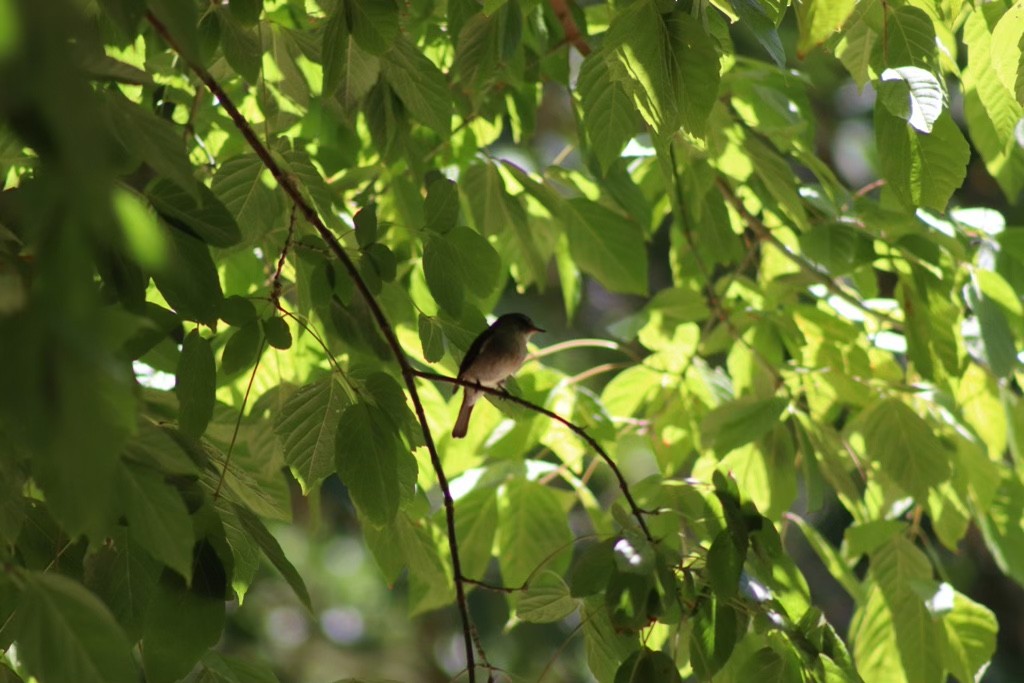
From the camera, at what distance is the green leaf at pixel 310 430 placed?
2061mm

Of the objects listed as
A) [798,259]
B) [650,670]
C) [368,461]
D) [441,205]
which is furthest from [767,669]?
[798,259]

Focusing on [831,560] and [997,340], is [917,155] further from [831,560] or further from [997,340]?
[831,560]

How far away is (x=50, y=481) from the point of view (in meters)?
1.37

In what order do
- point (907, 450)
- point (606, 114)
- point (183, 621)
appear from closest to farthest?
point (183, 621)
point (606, 114)
point (907, 450)

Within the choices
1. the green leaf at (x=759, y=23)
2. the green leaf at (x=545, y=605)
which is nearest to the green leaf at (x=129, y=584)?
the green leaf at (x=545, y=605)

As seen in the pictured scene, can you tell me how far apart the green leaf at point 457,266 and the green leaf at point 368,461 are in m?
0.33

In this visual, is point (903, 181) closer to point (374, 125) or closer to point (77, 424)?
point (374, 125)

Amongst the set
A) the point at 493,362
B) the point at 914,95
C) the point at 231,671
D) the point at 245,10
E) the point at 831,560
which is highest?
the point at 245,10

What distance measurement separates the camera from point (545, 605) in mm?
2029

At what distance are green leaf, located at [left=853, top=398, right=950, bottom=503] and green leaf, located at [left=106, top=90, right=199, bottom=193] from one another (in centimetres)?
221

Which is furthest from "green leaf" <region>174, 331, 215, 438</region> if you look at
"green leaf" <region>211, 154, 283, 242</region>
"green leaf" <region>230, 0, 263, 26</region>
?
"green leaf" <region>230, 0, 263, 26</region>

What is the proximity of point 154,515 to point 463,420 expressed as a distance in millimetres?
1982

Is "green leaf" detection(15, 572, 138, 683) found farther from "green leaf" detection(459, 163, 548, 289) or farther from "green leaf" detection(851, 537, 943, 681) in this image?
"green leaf" detection(851, 537, 943, 681)

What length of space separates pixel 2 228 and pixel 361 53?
996 millimetres
